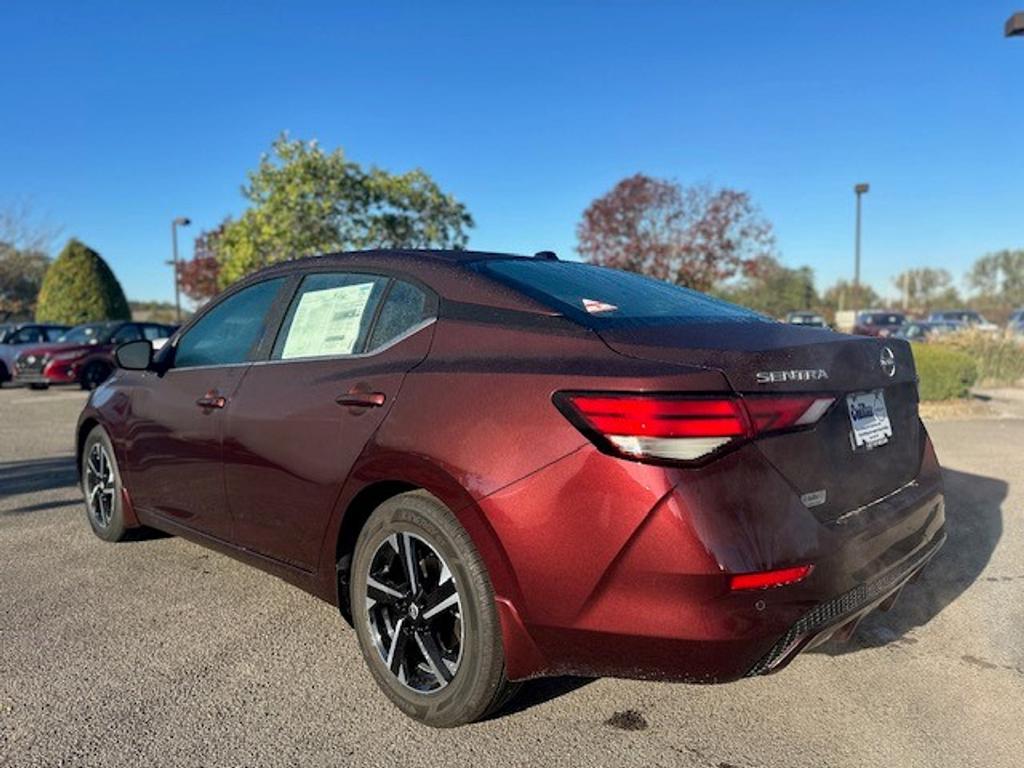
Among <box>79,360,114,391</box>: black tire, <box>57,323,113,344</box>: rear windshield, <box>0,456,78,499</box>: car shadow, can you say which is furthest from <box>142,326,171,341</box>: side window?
<box>0,456,78,499</box>: car shadow

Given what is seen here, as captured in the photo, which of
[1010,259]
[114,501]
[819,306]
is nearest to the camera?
[114,501]

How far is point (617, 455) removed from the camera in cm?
216

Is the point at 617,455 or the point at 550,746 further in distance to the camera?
the point at 550,746

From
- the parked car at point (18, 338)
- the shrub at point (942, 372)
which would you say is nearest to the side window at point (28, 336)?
the parked car at point (18, 338)

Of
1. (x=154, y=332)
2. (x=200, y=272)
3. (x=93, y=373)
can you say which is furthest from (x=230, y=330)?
(x=200, y=272)

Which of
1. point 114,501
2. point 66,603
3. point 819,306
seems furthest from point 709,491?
point 819,306

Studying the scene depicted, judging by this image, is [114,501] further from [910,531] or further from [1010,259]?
[1010,259]

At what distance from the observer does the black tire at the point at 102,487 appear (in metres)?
4.44

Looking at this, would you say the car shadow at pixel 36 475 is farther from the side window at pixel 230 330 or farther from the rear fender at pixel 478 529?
the rear fender at pixel 478 529

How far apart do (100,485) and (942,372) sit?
1055 centimetres

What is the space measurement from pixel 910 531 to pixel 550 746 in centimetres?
142

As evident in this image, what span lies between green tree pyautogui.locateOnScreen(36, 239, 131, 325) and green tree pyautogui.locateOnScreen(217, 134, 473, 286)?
21.5 ft

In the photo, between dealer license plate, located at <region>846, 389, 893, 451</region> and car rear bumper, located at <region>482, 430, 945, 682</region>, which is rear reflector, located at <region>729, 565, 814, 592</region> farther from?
dealer license plate, located at <region>846, 389, 893, 451</region>

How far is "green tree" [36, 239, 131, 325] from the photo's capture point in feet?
90.8
